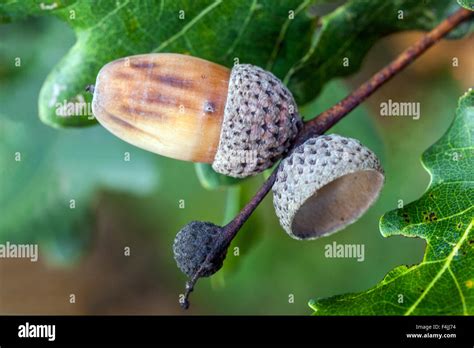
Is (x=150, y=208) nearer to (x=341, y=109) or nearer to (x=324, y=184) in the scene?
(x=341, y=109)

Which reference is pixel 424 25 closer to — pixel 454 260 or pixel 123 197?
pixel 454 260

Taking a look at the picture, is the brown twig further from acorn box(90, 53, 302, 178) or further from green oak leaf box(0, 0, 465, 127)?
green oak leaf box(0, 0, 465, 127)

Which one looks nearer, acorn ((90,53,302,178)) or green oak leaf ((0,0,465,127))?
acorn ((90,53,302,178))

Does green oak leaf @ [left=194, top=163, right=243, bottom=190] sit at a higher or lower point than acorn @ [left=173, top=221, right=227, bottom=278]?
higher

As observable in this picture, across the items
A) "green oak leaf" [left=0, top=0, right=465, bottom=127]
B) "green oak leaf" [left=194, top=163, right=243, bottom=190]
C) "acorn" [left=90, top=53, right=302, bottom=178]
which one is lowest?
"green oak leaf" [left=194, top=163, right=243, bottom=190]

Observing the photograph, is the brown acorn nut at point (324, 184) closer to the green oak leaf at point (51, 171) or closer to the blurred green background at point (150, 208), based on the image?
the blurred green background at point (150, 208)

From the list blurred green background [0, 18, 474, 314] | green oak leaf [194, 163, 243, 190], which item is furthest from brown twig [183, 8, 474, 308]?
blurred green background [0, 18, 474, 314]

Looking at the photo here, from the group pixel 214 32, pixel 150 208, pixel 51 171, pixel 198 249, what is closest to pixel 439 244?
pixel 198 249
